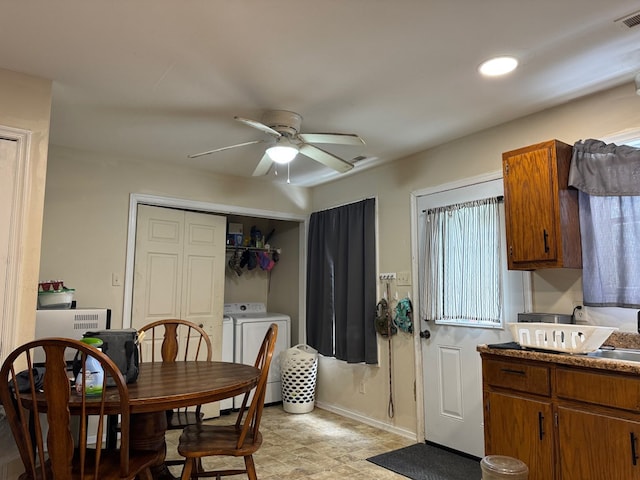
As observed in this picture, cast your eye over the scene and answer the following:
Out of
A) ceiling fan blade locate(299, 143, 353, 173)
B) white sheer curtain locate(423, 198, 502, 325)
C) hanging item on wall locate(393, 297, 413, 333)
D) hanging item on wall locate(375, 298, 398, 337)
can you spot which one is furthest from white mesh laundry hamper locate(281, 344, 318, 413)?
ceiling fan blade locate(299, 143, 353, 173)

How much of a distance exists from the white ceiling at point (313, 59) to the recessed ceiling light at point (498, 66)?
0.04 metres

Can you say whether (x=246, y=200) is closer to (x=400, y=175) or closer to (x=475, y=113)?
(x=400, y=175)

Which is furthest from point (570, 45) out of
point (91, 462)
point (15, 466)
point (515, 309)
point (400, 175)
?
point (15, 466)

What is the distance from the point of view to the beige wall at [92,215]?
3578 mm

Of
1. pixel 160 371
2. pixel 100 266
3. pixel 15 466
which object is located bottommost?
pixel 15 466

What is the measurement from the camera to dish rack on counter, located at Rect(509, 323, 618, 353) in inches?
84.7

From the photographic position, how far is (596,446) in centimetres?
200

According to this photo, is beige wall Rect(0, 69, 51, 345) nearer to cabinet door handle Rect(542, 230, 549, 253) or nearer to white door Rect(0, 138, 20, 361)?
white door Rect(0, 138, 20, 361)

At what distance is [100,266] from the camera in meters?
3.74

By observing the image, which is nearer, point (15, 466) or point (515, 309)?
point (15, 466)

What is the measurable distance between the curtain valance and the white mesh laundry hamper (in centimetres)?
306

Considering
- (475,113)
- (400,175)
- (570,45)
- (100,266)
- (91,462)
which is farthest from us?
(400,175)

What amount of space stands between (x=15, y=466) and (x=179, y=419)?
0.86m

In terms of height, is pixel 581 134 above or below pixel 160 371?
above
